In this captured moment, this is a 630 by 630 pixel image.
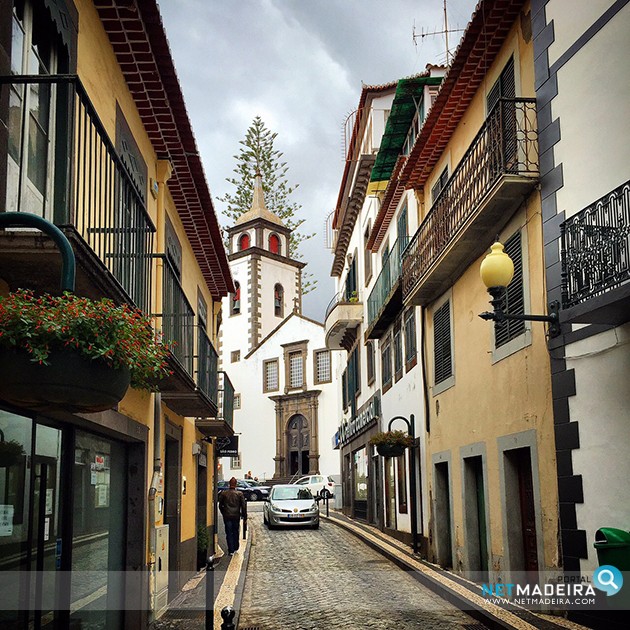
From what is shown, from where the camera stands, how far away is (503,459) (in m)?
11.5

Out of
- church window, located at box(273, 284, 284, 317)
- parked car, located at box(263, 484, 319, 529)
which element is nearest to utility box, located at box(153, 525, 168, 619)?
parked car, located at box(263, 484, 319, 529)

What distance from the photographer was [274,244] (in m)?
56.5

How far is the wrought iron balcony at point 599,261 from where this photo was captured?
25.1ft

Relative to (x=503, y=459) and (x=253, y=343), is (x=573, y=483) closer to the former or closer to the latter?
(x=503, y=459)

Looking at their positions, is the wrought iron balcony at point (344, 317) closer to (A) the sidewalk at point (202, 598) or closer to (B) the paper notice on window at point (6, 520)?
(A) the sidewalk at point (202, 598)

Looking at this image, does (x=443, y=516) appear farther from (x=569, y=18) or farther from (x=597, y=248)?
(x=569, y=18)

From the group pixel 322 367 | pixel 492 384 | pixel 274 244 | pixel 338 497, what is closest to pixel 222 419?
pixel 492 384

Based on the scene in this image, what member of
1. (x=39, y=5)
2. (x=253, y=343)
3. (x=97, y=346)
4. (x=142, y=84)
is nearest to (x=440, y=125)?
(x=142, y=84)

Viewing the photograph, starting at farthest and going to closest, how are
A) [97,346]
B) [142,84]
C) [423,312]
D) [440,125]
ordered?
[423,312] → [440,125] → [142,84] → [97,346]

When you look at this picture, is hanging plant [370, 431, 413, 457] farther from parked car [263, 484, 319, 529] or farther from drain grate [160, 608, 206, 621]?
parked car [263, 484, 319, 529]

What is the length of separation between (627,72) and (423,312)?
28.6 feet

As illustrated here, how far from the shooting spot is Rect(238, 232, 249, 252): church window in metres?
56.2

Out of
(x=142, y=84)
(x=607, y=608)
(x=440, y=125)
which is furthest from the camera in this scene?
(x=440, y=125)

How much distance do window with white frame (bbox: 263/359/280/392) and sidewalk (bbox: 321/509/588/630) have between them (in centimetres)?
3051
